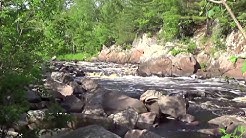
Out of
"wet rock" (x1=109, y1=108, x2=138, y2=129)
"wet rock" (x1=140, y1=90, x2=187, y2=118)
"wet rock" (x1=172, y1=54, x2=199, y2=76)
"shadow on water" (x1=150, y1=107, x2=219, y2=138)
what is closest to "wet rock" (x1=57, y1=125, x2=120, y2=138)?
"wet rock" (x1=109, y1=108, x2=138, y2=129)

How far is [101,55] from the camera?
6275 cm

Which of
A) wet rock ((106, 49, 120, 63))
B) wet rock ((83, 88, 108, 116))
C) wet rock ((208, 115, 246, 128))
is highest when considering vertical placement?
wet rock ((83, 88, 108, 116))

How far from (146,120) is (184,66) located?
18.9m

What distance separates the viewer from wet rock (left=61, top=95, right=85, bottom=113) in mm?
15915

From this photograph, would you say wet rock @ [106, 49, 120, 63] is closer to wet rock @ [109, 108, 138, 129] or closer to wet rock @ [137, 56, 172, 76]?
wet rock @ [137, 56, 172, 76]

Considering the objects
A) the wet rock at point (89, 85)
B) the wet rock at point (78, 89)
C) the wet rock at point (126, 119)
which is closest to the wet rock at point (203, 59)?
the wet rock at point (89, 85)

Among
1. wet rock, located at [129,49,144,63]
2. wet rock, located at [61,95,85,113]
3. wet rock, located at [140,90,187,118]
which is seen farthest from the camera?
wet rock, located at [129,49,144,63]

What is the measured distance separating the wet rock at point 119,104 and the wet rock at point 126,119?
4.98 feet

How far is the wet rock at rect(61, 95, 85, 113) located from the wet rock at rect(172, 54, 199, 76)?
16277mm

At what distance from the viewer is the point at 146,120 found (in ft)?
46.6

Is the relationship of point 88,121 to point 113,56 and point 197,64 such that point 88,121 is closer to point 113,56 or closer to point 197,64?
point 197,64

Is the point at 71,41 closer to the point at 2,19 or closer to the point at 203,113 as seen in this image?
the point at 203,113

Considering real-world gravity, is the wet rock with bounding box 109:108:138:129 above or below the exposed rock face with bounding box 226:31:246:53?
below

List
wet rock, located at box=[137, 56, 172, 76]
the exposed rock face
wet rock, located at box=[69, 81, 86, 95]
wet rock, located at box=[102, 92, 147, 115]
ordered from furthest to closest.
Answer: wet rock, located at box=[137, 56, 172, 76]
the exposed rock face
wet rock, located at box=[69, 81, 86, 95]
wet rock, located at box=[102, 92, 147, 115]
